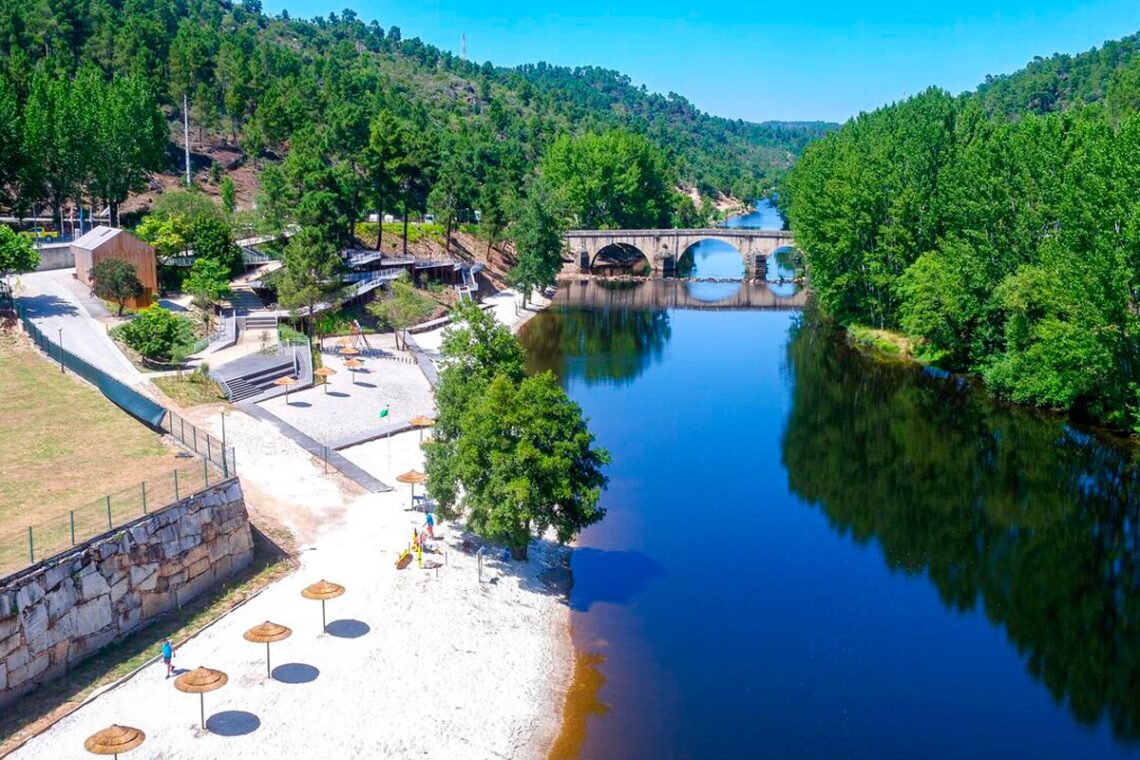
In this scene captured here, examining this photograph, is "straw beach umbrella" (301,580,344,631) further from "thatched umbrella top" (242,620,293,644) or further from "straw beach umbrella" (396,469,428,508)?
"straw beach umbrella" (396,469,428,508)

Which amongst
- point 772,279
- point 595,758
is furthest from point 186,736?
point 772,279

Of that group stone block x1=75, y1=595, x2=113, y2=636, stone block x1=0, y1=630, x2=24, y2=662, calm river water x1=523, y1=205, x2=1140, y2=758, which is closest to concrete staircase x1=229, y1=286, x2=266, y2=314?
calm river water x1=523, y1=205, x2=1140, y2=758

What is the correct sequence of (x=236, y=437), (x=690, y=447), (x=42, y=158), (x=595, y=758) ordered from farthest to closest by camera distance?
(x=42, y=158) → (x=690, y=447) → (x=236, y=437) → (x=595, y=758)

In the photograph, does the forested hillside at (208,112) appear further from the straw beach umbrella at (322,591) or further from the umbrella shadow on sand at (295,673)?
the umbrella shadow on sand at (295,673)

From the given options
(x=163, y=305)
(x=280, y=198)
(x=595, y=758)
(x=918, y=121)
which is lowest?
(x=595, y=758)

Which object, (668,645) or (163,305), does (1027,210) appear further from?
(163,305)

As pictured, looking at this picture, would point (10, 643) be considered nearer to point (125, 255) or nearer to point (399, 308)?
point (125, 255)

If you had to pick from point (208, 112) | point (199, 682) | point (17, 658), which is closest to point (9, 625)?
point (17, 658)
